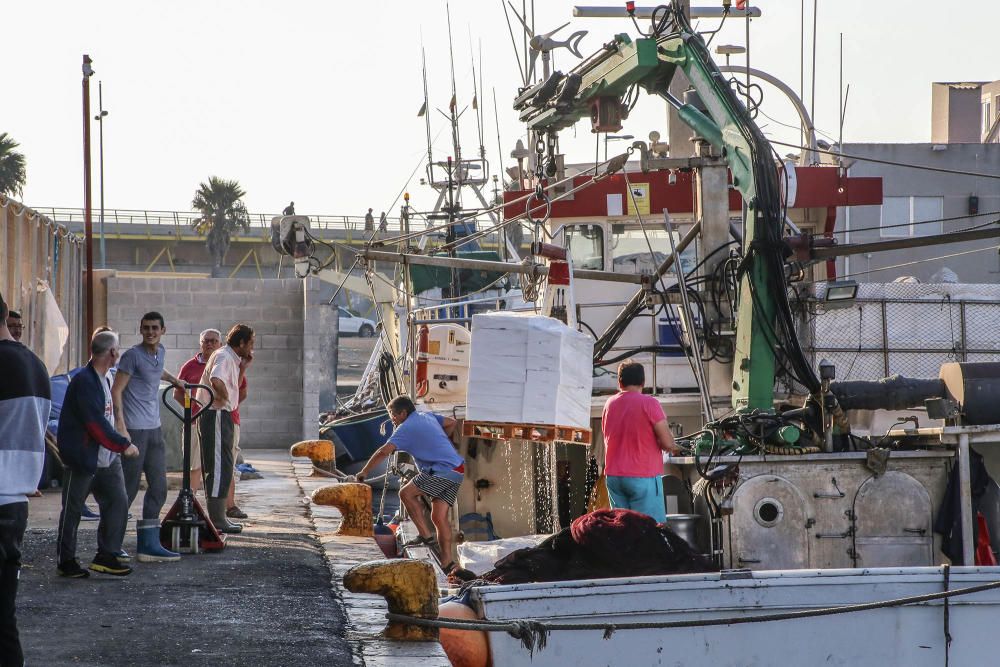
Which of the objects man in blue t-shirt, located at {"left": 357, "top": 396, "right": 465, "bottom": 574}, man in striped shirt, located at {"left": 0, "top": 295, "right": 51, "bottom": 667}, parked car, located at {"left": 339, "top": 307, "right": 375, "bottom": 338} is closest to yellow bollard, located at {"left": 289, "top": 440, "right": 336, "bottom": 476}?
man in blue t-shirt, located at {"left": 357, "top": 396, "right": 465, "bottom": 574}

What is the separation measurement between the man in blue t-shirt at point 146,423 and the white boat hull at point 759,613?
7.53ft

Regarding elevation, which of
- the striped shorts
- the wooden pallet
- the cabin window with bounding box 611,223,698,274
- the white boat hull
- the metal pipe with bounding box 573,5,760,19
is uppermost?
the metal pipe with bounding box 573,5,760,19

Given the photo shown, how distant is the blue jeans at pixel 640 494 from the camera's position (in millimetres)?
9609

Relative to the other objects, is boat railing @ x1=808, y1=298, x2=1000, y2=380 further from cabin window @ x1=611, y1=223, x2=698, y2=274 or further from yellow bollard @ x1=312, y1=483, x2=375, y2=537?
yellow bollard @ x1=312, y1=483, x2=375, y2=537

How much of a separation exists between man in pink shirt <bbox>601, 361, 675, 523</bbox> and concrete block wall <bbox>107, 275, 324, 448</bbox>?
12149mm

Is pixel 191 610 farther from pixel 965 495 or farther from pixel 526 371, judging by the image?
pixel 965 495

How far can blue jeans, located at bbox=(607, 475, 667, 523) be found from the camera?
31.5ft

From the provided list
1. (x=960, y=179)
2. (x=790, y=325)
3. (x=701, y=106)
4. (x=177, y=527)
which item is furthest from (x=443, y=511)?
(x=960, y=179)

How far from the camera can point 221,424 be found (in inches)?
405

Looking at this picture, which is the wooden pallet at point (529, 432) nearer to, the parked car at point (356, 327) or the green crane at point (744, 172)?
the green crane at point (744, 172)

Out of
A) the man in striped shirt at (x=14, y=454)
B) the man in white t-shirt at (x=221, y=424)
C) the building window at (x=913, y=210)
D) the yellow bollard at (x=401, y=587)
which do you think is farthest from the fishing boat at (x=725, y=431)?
the building window at (x=913, y=210)

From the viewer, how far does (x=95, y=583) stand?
771 centimetres

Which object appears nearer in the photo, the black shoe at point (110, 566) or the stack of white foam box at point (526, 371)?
the black shoe at point (110, 566)

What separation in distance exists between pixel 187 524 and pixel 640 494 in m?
3.29
